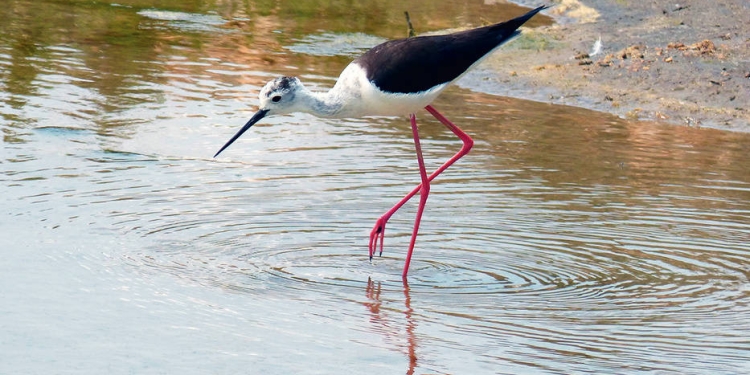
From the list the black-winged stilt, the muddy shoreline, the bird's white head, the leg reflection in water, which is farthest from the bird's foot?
the muddy shoreline

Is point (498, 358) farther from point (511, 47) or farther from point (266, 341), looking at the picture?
point (511, 47)

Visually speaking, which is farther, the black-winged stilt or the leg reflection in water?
the black-winged stilt

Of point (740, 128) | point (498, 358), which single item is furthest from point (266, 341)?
point (740, 128)

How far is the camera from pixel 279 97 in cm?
620

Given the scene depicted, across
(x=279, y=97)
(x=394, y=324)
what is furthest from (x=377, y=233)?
(x=394, y=324)

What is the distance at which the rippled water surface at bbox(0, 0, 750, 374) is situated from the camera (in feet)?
15.6

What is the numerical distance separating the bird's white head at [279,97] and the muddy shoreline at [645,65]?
421cm

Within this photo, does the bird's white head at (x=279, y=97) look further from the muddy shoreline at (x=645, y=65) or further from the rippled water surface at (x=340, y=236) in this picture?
the muddy shoreline at (x=645, y=65)

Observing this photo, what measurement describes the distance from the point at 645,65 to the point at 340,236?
198 inches

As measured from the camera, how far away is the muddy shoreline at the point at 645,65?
975cm

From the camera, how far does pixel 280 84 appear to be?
20.3 ft

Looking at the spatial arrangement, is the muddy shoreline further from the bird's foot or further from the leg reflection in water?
the leg reflection in water

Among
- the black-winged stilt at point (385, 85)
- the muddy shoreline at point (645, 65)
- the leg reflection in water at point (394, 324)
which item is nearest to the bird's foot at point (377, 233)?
the black-winged stilt at point (385, 85)

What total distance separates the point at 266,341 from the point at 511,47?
772 centimetres
